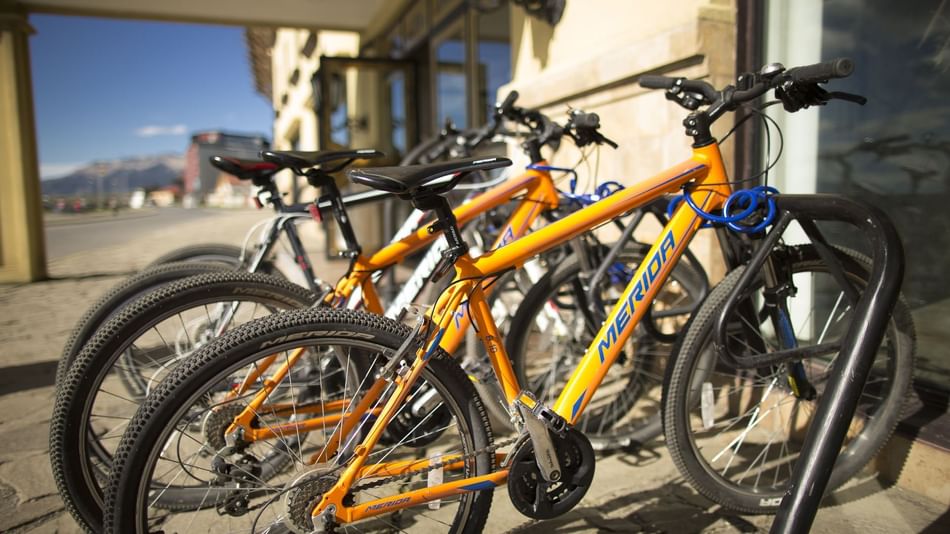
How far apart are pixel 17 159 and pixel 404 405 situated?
24.7 feet

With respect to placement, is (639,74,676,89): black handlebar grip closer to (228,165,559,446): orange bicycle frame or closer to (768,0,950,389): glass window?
(228,165,559,446): orange bicycle frame

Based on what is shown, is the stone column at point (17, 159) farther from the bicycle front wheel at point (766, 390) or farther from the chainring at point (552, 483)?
the bicycle front wheel at point (766, 390)

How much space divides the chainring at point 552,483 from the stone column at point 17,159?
767 cm

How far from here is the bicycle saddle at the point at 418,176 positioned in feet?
5.12

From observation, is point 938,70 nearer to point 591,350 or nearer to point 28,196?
point 591,350

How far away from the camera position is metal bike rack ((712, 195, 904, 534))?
148 cm

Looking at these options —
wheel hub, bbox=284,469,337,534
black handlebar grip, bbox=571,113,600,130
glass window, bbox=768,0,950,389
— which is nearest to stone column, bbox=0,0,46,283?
black handlebar grip, bbox=571,113,600,130

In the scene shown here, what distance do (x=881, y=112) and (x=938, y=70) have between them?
0.24m

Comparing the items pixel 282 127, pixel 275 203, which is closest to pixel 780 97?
pixel 275 203

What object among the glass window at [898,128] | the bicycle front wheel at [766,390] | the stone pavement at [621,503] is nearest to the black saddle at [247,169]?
the stone pavement at [621,503]

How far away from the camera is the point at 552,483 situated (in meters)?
1.74

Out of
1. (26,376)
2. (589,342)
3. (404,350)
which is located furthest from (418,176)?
(26,376)

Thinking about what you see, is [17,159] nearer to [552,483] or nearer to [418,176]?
[418,176]

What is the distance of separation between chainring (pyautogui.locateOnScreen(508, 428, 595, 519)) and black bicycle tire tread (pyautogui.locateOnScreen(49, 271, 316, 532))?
1.04m
